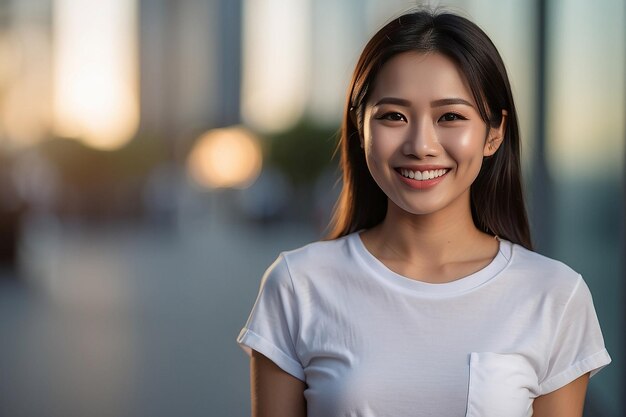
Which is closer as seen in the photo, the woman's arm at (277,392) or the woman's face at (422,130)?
the woman's face at (422,130)

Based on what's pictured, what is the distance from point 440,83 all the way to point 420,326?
1.46 ft

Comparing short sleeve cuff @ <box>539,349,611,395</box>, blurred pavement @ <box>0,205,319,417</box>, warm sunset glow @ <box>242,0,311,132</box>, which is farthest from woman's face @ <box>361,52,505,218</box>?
warm sunset glow @ <box>242,0,311,132</box>

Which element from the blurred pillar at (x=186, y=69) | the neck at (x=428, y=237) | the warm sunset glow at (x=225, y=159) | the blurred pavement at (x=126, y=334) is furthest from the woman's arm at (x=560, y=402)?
the blurred pillar at (x=186, y=69)

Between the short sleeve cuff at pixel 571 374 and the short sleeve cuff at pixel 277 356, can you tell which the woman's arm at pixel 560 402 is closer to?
the short sleeve cuff at pixel 571 374

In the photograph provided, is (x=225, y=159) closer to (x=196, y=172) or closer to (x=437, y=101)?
(x=196, y=172)

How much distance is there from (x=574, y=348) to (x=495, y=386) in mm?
196

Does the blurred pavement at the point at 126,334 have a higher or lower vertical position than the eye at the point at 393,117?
lower

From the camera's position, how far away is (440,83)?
2.19 metres

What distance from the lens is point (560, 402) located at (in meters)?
2.26

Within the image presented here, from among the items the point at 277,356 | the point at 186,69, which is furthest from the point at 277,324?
the point at 186,69

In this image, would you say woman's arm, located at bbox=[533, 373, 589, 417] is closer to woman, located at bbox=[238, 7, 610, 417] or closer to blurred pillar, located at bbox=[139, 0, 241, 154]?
woman, located at bbox=[238, 7, 610, 417]

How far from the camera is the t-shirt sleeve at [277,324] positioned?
7.49 feet

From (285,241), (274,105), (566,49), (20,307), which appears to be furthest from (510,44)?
(274,105)

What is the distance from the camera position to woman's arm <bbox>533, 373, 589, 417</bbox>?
7.41 feet
